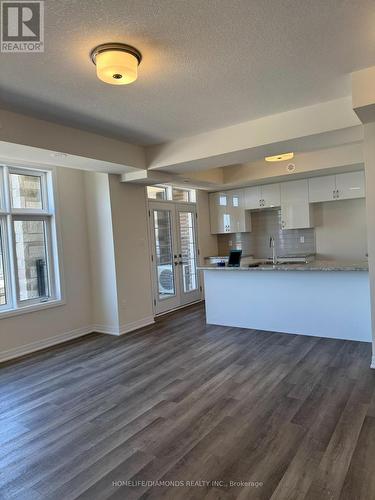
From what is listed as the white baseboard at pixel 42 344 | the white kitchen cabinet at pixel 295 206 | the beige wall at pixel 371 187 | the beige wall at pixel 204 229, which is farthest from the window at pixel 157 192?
the beige wall at pixel 371 187

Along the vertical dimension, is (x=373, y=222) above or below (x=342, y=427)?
above

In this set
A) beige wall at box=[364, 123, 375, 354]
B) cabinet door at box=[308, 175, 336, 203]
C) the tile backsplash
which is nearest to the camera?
beige wall at box=[364, 123, 375, 354]

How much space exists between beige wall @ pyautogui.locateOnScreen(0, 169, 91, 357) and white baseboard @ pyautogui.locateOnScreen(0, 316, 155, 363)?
0.15 feet

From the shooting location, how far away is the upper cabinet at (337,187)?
5691mm

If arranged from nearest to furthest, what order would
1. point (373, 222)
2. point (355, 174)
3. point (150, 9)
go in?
point (150, 9) < point (373, 222) < point (355, 174)

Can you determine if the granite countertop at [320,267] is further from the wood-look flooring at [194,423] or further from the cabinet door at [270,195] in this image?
the cabinet door at [270,195]

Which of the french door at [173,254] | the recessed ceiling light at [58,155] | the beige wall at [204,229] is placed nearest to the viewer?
the recessed ceiling light at [58,155]

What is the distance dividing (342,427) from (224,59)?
2.81 m

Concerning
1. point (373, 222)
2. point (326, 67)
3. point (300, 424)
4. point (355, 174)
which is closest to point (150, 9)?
point (326, 67)

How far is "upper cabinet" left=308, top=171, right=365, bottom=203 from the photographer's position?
569 centimetres

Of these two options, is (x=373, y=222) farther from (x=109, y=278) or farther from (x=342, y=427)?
(x=109, y=278)

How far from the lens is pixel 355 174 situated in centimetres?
571

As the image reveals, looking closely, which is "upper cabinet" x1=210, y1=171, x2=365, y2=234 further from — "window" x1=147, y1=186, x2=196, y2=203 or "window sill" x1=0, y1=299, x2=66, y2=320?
"window sill" x1=0, y1=299, x2=66, y2=320

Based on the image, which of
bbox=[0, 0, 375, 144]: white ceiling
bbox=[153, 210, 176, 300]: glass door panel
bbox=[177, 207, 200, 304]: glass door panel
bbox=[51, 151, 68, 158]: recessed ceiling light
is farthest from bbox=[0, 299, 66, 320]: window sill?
bbox=[177, 207, 200, 304]: glass door panel
